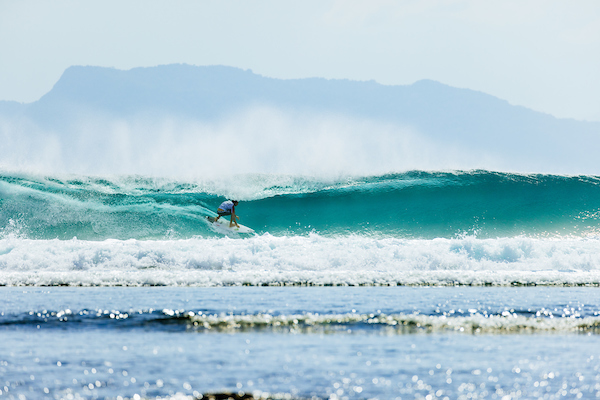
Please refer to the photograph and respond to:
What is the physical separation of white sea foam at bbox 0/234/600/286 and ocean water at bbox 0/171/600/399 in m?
0.05

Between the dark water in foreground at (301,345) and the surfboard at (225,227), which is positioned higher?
the surfboard at (225,227)

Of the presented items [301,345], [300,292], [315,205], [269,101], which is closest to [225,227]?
[315,205]

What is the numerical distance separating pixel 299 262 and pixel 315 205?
28.9ft

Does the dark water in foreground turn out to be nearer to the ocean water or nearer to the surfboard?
the ocean water

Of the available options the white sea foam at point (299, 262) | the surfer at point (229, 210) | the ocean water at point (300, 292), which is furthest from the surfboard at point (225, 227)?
the white sea foam at point (299, 262)

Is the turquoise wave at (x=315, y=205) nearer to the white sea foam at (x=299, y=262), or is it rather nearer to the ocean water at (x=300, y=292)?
the ocean water at (x=300, y=292)

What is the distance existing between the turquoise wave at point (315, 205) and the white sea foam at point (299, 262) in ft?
15.2

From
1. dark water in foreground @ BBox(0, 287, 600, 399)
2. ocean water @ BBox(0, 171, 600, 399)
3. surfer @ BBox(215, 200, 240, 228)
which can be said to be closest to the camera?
dark water in foreground @ BBox(0, 287, 600, 399)

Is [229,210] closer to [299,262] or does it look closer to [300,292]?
[299,262]

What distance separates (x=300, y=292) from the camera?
9.12 meters

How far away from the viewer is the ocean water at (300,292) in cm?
420

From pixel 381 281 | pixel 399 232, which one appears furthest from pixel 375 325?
pixel 399 232

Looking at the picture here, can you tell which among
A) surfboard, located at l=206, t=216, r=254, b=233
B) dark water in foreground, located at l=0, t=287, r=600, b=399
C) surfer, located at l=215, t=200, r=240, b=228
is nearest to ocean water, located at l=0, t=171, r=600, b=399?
dark water in foreground, located at l=0, t=287, r=600, b=399

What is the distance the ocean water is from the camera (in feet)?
13.8
